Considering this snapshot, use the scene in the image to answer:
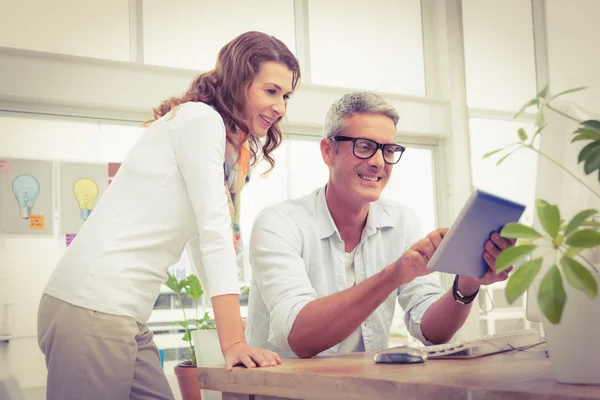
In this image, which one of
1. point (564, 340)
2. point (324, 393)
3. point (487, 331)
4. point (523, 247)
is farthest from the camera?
point (487, 331)

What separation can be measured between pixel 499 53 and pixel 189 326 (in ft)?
11.5

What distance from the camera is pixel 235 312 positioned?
4.60ft

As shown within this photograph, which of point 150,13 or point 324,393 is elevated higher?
point 150,13

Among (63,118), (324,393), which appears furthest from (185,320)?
(324,393)

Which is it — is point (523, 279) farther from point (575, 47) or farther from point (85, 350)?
point (575, 47)

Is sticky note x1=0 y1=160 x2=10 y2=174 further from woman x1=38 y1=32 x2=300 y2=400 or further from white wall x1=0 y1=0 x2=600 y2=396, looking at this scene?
woman x1=38 y1=32 x2=300 y2=400

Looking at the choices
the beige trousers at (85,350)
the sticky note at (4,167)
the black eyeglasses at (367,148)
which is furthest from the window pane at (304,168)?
the beige trousers at (85,350)

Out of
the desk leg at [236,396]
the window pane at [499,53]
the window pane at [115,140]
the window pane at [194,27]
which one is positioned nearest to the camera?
the desk leg at [236,396]

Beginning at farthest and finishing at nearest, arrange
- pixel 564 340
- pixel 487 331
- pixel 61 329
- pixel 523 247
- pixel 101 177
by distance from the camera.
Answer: pixel 487 331 → pixel 101 177 → pixel 61 329 → pixel 564 340 → pixel 523 247

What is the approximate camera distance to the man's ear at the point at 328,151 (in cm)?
207

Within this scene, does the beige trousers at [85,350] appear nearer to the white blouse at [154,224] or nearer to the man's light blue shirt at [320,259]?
the white blouse at [154,224]

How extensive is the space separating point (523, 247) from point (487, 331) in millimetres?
5233

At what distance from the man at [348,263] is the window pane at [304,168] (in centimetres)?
294

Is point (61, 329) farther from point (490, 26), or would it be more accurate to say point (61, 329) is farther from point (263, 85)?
point (490, 26)
